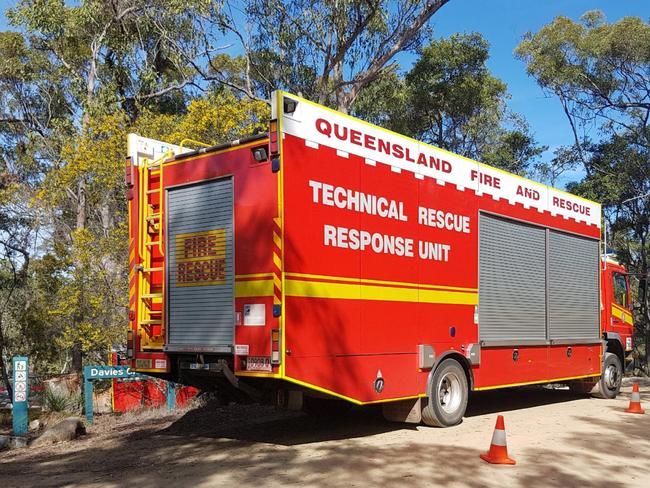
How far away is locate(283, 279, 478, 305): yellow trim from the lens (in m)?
6.95

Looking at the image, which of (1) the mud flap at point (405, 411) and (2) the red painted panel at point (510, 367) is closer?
(1) the mud flap at point (405, 411)

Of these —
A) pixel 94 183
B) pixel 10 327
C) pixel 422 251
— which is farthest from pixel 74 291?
pixel 10 327

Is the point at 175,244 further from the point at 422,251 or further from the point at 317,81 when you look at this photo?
the point at 317,81

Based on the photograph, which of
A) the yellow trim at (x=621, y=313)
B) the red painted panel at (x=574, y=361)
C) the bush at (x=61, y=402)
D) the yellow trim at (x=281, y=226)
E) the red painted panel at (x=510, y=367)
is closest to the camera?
the yellow trim at (x=281, y=226)

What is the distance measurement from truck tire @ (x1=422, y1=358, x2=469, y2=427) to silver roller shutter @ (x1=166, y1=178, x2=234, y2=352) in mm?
2994

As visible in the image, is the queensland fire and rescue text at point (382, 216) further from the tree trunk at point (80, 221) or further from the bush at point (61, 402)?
the tree trunk at point (80, 221)

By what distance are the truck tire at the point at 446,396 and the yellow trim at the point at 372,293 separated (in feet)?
2.90

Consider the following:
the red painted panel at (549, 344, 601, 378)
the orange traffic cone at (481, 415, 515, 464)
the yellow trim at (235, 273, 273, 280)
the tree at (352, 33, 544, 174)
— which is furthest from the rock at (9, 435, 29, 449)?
the tree at (352, 33, 544, 174)

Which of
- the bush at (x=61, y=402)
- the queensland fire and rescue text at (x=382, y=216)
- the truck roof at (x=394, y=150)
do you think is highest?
the truck roof at (x=394, y=150)

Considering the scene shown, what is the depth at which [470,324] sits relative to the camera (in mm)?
9352

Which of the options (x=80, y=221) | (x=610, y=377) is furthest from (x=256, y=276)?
(x=80, y=221)

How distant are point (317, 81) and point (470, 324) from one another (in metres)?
12.6

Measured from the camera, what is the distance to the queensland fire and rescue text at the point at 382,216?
7371 millimetres

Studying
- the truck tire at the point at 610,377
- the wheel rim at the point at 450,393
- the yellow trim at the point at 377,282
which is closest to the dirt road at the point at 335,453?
the wheel rim at the point at 450,393
